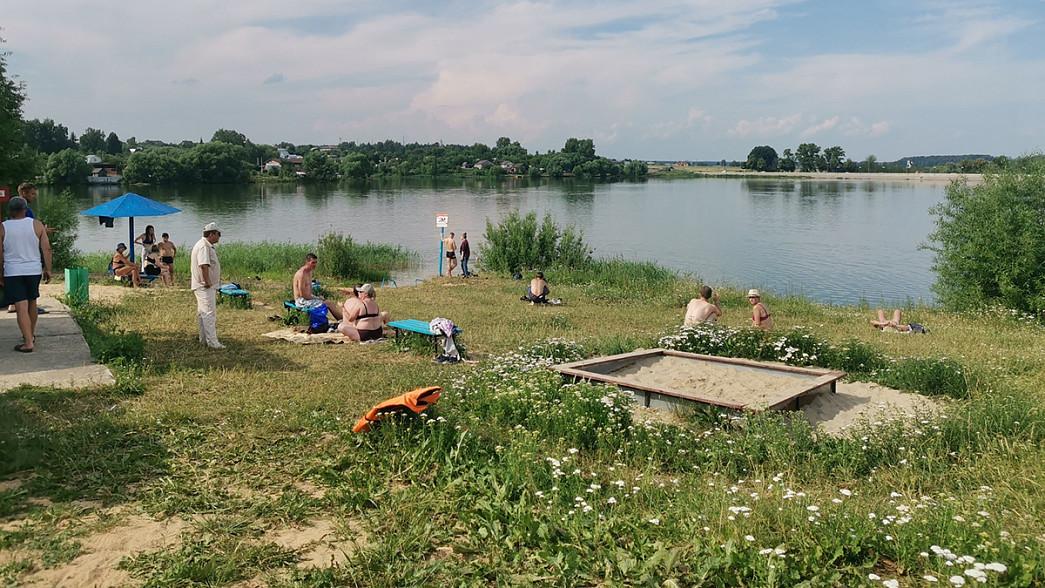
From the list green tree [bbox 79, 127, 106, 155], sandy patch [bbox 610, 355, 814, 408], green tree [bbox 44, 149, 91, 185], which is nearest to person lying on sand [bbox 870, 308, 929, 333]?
sandy patch [bbox 610, 355, 814, 408]

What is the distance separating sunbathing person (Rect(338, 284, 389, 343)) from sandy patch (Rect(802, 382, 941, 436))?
19.4 feet

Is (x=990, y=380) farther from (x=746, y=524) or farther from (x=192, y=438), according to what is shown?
(x=192, y=438)

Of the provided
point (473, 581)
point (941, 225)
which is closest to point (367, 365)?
point (473, 581)

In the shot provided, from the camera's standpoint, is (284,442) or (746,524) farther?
(284,442)

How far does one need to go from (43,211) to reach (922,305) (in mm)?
25080

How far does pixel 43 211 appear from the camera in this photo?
72.9 feet

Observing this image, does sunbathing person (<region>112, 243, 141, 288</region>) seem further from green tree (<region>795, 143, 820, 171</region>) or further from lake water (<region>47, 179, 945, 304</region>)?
green tree (<region>795, 143, 820, 171</region>)

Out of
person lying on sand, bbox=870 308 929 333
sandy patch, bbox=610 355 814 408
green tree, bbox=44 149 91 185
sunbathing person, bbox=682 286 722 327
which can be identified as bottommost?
person lying on sand, bbox=870 308 929 333

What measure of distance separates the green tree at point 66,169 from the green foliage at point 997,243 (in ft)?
251

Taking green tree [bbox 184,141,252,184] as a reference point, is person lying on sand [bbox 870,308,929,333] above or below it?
below

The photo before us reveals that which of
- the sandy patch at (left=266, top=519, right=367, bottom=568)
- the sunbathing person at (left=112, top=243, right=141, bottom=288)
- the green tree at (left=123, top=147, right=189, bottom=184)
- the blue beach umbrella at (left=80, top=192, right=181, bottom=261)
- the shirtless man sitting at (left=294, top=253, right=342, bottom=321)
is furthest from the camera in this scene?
the green tree at (left=123, top=147, right=189, bottom=184)

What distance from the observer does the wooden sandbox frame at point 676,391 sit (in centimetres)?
731

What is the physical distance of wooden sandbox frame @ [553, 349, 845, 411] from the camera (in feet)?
24.0

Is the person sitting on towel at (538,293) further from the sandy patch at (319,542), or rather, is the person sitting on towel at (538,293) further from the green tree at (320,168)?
the green tree at (320,168)
